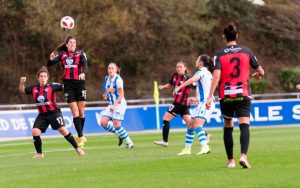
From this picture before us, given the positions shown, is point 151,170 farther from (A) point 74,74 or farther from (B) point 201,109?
(A) point 74,74

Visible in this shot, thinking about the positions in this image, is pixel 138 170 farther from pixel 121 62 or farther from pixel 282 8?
pixel 282 8

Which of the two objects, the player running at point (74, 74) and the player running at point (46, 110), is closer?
the player running at point (46, 110)

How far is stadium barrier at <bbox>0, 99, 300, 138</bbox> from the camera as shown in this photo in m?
30.4

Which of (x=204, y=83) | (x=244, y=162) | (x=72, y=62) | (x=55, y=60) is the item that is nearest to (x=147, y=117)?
(x=72, y=62)

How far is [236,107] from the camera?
43.5 feet

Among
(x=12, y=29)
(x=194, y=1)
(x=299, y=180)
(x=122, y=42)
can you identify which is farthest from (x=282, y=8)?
(x=299, y=180)

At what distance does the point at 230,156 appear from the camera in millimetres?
13414

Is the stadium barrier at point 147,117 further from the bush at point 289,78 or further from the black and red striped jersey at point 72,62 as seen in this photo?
the bush at point 289,78

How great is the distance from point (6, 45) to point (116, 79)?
30.7 m

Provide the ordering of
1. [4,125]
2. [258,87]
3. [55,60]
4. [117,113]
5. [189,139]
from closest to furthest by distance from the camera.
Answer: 1. [189,139]
2. [55,60]
3. [117,113]
4. [4,125]
5. [258,87]

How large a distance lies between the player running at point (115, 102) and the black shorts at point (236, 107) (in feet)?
24.1

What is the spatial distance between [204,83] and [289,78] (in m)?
35.8

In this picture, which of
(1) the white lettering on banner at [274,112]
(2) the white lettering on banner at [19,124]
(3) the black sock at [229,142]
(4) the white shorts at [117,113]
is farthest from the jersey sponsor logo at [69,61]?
(1) the white lettering on banner at [274,112]

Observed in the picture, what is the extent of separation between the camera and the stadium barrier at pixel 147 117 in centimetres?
3039
